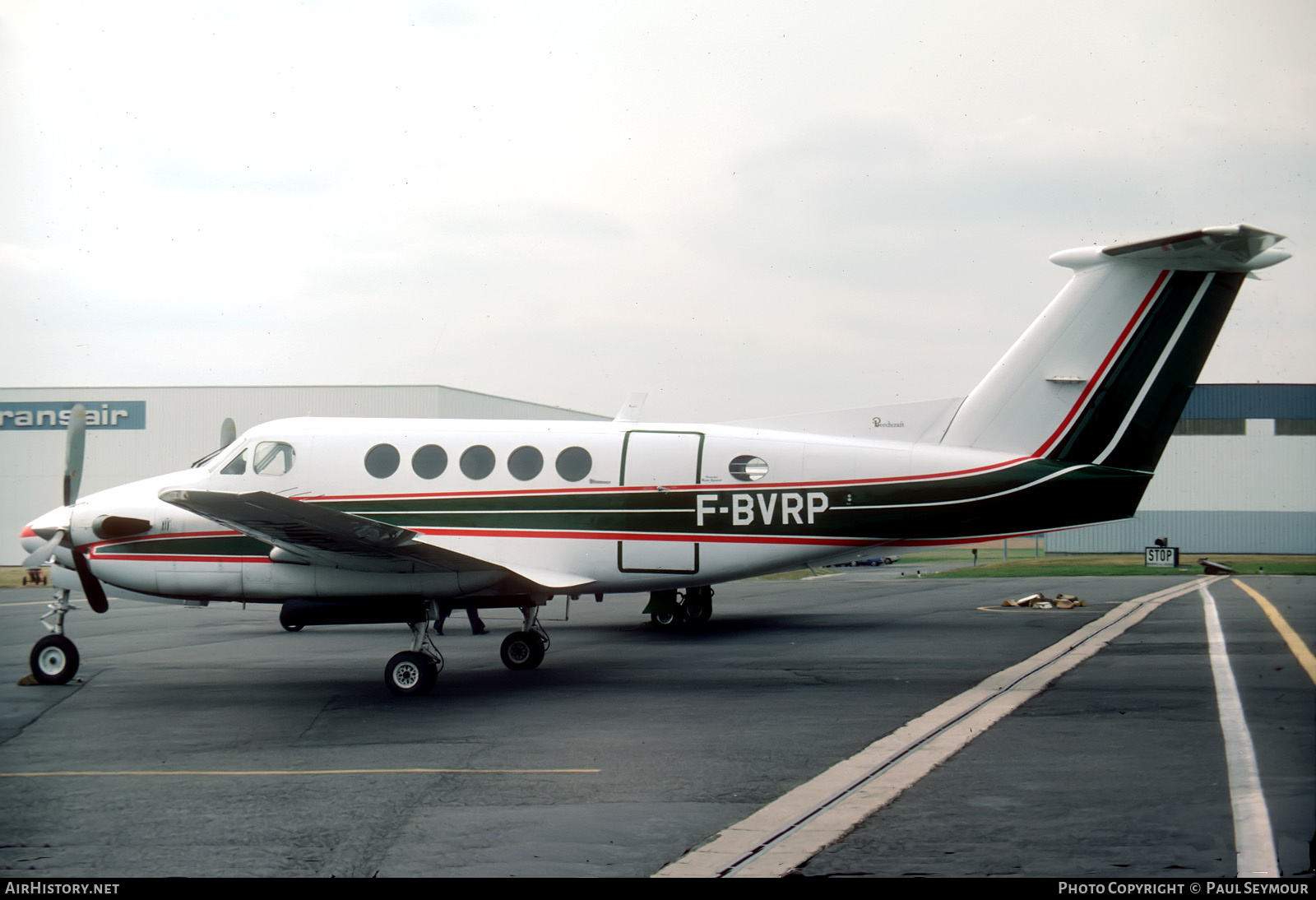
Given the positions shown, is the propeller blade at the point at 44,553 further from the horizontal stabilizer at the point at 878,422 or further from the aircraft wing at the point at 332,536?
the horizontal stabilizer at the point at 878,422

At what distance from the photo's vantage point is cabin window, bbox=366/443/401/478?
41.3ft

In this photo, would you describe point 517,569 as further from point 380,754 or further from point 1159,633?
point 1159,633

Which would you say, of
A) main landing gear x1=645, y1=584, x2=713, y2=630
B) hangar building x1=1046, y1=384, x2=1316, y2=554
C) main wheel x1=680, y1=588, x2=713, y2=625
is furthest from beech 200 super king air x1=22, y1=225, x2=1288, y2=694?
main wheel x1=680, y1=588, x2=713, y2=625

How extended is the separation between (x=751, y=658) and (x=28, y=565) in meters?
9.16

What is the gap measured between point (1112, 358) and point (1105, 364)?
0.31ft

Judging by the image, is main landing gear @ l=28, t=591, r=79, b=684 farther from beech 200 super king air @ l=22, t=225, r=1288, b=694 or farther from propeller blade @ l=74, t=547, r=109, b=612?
propeller blade @ l=74, t=547, r=109, b=612

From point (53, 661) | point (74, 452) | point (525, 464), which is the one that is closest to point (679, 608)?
point (525, 464)

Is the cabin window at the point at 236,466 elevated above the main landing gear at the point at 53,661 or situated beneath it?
elevated above

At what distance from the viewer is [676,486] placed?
40.5 ft

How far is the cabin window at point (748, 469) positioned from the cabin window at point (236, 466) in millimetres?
5876

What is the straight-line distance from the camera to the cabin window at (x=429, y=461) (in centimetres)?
1252

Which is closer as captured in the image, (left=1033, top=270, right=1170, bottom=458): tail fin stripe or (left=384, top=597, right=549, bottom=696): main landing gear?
(left=384, top=597, right=549, bottom=696): main landing gear

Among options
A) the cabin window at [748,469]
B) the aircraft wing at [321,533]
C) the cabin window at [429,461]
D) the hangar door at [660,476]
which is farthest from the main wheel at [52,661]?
the cabin window at [748,469]

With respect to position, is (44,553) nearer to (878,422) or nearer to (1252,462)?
(878,422)
